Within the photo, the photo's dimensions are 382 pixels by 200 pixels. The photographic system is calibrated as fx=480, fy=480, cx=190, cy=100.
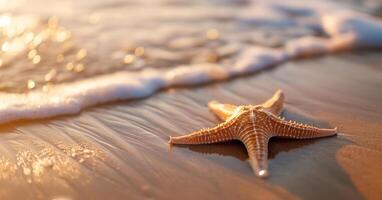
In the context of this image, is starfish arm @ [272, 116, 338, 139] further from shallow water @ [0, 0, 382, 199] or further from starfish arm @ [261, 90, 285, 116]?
starfish arm @ [261, 90, 285, 116]

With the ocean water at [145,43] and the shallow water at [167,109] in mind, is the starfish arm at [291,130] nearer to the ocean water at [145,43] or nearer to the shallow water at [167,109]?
the shallow water at [167,109]

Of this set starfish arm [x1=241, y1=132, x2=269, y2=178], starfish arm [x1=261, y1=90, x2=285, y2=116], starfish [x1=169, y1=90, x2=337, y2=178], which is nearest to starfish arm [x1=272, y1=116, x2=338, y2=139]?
starfish [x1=169, y1=90, x2=337, y2=178]

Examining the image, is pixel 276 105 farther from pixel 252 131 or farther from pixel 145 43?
pixel 145 43

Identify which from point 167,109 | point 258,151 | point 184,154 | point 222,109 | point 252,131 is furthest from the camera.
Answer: point 167,109

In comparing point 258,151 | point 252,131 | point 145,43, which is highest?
point 145,43

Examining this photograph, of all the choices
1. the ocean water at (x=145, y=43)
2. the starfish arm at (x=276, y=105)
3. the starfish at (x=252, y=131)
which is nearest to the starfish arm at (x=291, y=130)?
the starfish at (x=252, y=131)

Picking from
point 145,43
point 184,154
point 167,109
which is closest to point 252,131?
point 184,154
